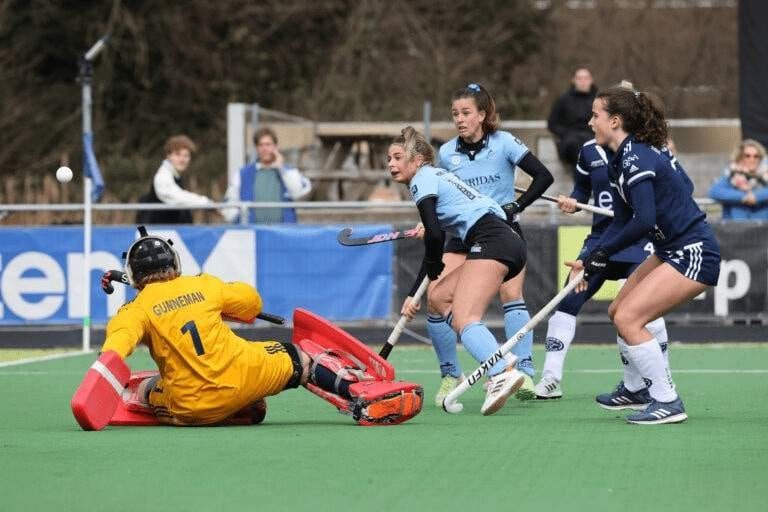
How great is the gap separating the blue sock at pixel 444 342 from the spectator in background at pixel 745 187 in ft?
20.7

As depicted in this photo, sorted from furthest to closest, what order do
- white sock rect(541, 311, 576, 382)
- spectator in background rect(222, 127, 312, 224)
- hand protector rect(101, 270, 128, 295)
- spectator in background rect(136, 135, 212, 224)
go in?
1. spectator in background rect(222, 127, 312, 224)
2. spectator in background rect(136, 135, 212, 224)
3. white sock rect(541, 311, 576, 382)
4. hand protector rect(101, 270, 128, 295)

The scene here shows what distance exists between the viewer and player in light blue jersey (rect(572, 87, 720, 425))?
8242 mm

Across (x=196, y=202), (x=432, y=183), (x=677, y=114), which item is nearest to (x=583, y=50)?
(x=677, y=114)

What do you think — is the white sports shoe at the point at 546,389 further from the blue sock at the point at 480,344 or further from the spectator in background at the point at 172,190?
the spectator in background at the point at 172,190

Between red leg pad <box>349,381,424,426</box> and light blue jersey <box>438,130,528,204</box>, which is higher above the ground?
light blue jersey <box>438,130,528,204</box>

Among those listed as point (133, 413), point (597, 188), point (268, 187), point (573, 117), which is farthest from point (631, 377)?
point (573, 117)

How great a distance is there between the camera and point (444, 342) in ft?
32.7

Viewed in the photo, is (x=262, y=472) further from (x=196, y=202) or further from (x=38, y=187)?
(x=38, y=187)

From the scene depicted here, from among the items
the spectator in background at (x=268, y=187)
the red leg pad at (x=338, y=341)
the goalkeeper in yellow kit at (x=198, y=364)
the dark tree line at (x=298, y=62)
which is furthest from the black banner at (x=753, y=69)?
the dark tree line at (x=298, y=62)

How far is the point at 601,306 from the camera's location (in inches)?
603

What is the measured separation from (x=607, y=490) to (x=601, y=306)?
9.26 meters

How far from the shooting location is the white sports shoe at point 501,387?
333 inches

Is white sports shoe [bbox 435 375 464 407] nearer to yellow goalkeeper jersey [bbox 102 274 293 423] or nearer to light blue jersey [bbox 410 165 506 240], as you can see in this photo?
light blue jersey [bbox 410 165 506 240]

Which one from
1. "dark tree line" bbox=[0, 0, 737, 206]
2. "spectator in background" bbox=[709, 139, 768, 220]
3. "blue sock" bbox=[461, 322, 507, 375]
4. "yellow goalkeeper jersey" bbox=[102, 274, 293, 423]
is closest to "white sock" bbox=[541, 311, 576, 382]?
"blue sock" bbox=[461, 322, 507, 375]
